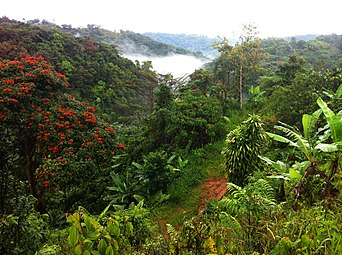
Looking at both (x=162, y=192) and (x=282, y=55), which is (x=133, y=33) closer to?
(x=282, y=55)

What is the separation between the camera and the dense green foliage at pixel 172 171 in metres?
2.31

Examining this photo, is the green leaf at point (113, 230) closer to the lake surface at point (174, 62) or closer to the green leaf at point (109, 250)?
the green leaf at point (109, 250)

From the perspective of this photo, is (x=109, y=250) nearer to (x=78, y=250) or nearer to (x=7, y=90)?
(x=78, y=250)

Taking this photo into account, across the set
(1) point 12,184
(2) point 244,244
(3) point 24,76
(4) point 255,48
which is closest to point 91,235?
(2) point 244,244

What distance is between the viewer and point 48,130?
7.96m

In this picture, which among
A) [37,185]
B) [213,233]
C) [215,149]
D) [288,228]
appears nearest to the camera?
[213,233]

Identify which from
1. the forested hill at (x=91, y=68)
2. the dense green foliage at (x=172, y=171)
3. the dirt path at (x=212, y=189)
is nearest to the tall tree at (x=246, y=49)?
the dense green foliage at (x=172, y=171)

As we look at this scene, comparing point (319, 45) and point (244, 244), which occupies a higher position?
point (319, 45)

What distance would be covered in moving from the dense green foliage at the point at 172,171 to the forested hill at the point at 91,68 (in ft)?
29.5

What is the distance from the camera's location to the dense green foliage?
7.57 ft

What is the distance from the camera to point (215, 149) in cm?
1012

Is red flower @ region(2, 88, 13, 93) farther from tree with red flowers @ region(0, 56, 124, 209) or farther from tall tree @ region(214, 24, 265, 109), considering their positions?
tall tree @ region(214, 24, 265, 109)

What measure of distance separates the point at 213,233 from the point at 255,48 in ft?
44.1

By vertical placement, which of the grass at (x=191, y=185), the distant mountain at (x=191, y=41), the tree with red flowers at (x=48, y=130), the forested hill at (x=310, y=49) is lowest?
the grass at (x=191, y=185)
